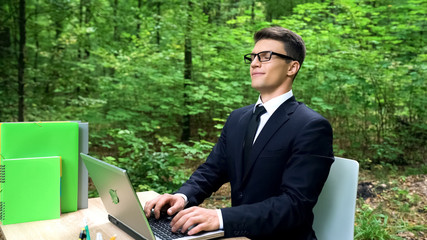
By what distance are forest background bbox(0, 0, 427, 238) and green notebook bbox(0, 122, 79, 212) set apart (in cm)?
297

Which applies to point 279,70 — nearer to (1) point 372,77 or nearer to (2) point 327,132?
(2) point 327,132

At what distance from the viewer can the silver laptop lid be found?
1123mm

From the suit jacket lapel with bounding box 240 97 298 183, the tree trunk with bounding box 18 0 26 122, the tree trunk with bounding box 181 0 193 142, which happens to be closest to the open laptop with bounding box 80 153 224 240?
the suit jacket lapel with bounding box 240 97 298 183

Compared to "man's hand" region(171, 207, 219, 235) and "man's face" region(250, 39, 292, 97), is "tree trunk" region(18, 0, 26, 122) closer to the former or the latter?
"man's face" region(250, 39, 292, 97)

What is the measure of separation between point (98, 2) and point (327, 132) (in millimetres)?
5879

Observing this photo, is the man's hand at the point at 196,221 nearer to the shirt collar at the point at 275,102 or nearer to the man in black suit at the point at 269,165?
the man in black suit at the point at 269,165

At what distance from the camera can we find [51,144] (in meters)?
1.56

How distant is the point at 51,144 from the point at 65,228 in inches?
14.6

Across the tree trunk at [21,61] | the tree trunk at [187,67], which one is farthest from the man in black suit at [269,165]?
the tree trunk at [187,67]

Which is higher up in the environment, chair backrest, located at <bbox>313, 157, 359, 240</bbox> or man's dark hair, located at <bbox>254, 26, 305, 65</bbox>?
man's dark hair, located at <bbox>254, 26, 305, 65</bbox>

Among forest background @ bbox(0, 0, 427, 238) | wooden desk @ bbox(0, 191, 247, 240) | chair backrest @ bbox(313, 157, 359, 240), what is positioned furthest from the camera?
forest background @ bbox(0, 0, 427, 238)

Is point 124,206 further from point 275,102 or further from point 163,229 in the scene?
point 275,102

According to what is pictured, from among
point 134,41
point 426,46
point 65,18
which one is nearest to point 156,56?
point 134,41

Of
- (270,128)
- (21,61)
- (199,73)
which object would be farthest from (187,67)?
(270,128)
